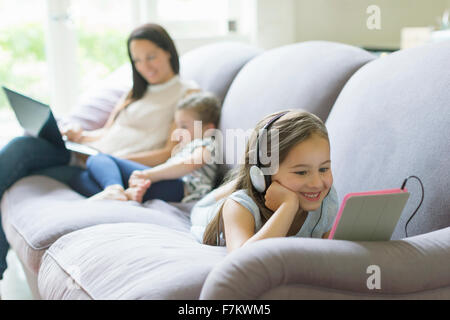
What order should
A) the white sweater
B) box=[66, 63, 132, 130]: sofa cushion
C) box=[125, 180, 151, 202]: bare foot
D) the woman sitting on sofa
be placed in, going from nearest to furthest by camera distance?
box=[125, 180, 151, 202]: bare foot
the woman sitting on sofa
the white sweater
box=[66, 63, 132, 130]: sofa cushion

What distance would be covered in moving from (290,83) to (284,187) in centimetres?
73

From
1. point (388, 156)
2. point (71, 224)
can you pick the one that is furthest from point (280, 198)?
point (71, 224)

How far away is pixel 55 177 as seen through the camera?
2146 mm

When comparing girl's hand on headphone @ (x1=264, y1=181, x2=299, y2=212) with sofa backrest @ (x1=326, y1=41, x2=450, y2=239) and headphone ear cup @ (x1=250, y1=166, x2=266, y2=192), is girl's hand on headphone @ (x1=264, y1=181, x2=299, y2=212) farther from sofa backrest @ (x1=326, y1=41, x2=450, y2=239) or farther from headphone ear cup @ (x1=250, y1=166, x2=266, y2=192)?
sofa backrest @ (x1=326, y1=41, x2=450, y2=239)

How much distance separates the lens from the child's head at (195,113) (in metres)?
2.05

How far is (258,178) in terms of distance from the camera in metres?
1.20

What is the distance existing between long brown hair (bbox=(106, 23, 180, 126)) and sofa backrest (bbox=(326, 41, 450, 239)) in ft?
3.15

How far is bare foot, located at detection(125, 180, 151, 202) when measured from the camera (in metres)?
1.84

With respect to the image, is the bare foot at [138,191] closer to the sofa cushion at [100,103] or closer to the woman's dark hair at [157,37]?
the woman's dark hair at [157,37]

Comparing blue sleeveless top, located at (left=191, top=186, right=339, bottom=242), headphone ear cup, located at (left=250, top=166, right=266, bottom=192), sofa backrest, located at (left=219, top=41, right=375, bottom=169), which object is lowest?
blue sleeveless top, located at (left=191, top=186, right=339, bottom=242)

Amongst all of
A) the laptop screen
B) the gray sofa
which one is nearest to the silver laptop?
the laptop screen

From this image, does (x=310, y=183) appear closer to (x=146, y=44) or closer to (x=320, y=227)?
(x=320, y=227)

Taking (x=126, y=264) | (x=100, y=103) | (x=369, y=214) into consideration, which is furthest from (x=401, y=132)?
(x=100, y=103)
